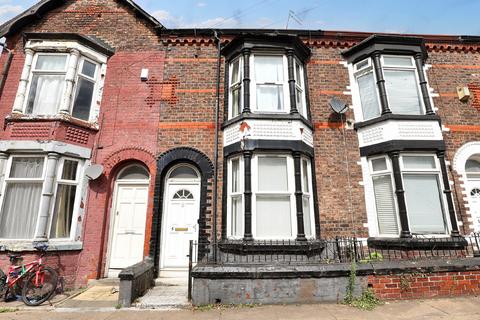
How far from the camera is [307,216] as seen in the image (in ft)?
23.8

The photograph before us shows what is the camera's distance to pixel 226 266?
5.45 meters

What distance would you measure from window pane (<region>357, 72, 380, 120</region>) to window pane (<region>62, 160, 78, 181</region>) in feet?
28.0

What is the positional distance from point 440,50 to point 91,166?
11.8 metres

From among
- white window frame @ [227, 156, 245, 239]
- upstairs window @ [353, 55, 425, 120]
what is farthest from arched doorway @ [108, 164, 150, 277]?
upstairs window @ [353, 55, 425, 120]

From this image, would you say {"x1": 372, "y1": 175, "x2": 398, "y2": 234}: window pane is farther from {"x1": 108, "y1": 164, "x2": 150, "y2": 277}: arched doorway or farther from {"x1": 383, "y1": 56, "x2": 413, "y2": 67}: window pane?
{"x1": 108, "y1": 164, "x2": 150, "y2": 277}: arched doorway

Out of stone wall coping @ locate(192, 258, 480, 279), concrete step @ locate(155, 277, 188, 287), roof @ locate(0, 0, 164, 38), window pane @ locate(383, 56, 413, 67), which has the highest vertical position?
roof @ locate(0, 0, 164, 38)

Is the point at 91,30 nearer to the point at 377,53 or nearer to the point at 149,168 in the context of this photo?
the point at 149,168

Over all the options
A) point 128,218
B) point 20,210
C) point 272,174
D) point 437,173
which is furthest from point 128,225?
point 437,173

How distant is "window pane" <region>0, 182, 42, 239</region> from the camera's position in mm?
6785

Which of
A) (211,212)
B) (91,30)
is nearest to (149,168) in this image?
(211,212)

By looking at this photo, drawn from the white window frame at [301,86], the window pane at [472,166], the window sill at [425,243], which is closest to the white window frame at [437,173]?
the window sill at [425,243]

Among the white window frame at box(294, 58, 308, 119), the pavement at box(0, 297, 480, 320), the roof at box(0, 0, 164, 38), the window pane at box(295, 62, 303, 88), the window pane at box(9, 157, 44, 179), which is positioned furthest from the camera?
the roof at box(0, 0, 164, 38)

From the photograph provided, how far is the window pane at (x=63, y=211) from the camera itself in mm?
6992

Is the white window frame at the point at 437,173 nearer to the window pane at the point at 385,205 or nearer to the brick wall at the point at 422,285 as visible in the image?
the window pane at the point at 385,205
